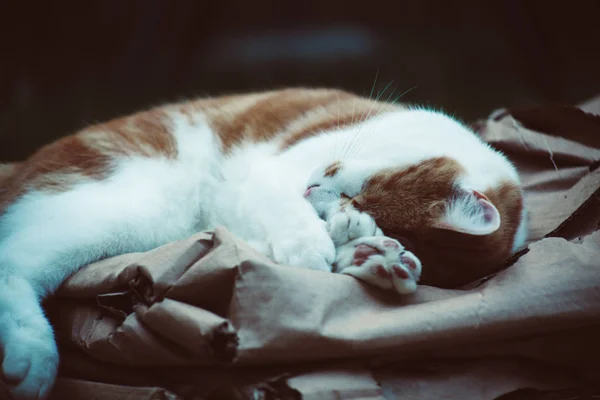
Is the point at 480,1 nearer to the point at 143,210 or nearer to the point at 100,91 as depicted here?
the point at 100,91

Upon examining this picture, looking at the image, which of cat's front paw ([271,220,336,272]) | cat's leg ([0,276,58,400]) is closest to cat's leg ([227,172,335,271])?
cat's front paw ([271,220,336,272])

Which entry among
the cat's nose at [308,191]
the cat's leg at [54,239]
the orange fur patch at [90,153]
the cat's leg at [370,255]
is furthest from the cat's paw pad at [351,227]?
the orange fur patch at [90,153]

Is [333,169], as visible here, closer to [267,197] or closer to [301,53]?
[267,197]

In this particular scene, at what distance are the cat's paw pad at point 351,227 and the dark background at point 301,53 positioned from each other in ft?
4.53

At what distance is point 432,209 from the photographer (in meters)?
1.01

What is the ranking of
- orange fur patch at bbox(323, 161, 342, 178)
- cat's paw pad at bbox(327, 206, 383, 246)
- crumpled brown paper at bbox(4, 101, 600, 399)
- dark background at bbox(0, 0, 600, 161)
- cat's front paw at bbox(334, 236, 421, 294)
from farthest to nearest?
1. dark background at bbox(0, 0, 600, 161)
2. orange fur patch at bbox(323, 161, 342, 178)
3. cat's paw pad at bbox(327, 206, 383, 246)
4. cat's front paw at bbox(334, 236, 421, 294)
5. crumpled brown paper at bbox(4, 101, 600, 399)

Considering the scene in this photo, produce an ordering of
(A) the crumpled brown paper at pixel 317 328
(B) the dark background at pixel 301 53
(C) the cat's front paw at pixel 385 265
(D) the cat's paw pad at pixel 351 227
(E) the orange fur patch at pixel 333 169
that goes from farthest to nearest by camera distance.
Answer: (B) the dark background at pixel 301 53 < (E) the orange fur patch at pixel 333 169 < (D) the cat's paw pad at pixel 351 227 < (C) the cat's front paw at pixel 385 265 < (A) the crumpled brown paper at pixel 317 328

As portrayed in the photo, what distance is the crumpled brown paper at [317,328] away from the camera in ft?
2.62

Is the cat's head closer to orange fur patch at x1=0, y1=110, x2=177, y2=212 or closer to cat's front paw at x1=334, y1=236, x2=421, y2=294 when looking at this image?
cat's front paw at x1=334, y1=236, x2=421, y2=294

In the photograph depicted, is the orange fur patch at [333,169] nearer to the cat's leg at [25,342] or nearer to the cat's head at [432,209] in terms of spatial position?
the cat's head at [432,209]

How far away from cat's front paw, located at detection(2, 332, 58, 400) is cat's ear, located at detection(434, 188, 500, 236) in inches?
28.3

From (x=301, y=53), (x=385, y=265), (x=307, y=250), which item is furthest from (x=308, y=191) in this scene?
(x=301, y=53)

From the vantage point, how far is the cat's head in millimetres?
983

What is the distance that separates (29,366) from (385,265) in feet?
2.02
